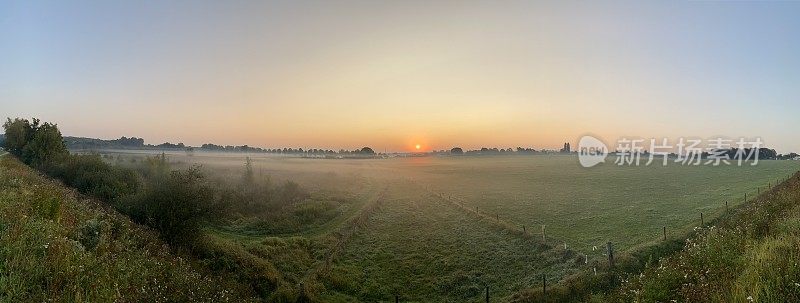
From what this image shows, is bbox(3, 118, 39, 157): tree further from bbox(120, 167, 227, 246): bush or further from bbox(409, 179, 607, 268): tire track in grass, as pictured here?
bbox(409, 179, 607, 268): tire track in grass

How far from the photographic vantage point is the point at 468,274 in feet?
81.3

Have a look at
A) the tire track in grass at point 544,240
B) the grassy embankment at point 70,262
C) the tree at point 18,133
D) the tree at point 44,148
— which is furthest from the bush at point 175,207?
the tree at point 18,133

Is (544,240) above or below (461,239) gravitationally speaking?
above

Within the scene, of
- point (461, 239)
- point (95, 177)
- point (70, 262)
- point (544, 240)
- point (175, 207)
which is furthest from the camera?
point (95, 177)

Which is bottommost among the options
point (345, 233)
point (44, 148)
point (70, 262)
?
point (345, 233)

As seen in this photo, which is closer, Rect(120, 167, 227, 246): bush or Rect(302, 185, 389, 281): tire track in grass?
Rect(120, 167, 227, 246): bush

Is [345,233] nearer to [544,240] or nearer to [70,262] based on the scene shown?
[544,240]

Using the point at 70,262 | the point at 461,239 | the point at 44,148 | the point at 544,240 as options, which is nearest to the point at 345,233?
the point at 461,239

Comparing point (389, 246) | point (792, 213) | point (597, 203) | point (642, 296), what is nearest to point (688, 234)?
point (792, 213)

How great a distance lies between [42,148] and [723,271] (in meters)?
66.7

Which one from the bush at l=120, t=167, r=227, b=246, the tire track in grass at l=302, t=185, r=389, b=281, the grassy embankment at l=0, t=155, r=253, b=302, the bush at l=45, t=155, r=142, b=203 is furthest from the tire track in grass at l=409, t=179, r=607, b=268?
the bush at l=45, t=155, r=142, b=203

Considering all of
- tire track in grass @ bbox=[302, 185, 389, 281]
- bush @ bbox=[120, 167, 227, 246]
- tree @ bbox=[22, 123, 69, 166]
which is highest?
tree @ bbox=[22, 123, 69, 166]

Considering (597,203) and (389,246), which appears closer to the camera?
(389,246)

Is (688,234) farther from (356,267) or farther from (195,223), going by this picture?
(195,223)
